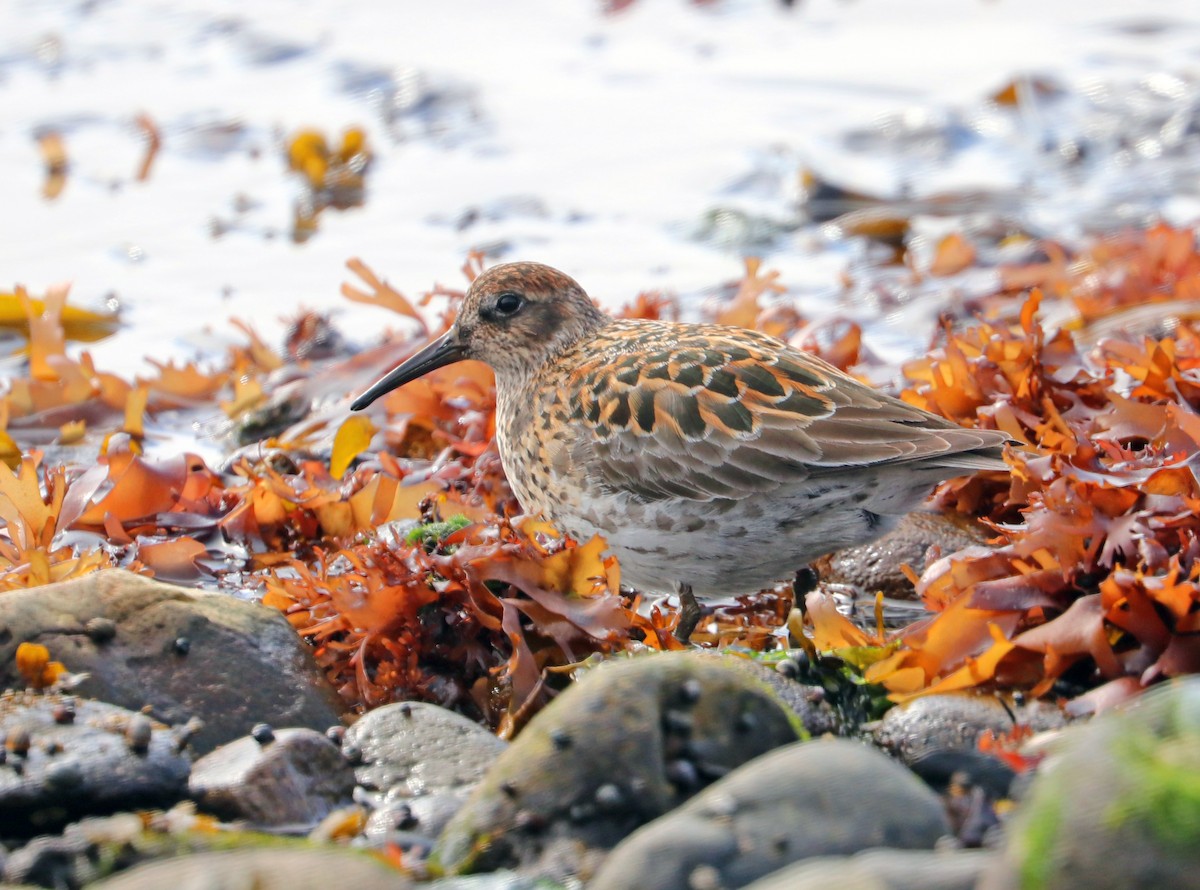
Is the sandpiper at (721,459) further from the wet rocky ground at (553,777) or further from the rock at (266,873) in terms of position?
the rock at (266,873)

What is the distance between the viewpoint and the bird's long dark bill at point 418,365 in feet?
18.0

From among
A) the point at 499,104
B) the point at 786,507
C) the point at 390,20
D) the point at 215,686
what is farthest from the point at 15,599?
the point at 390,20

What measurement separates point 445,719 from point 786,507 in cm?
128

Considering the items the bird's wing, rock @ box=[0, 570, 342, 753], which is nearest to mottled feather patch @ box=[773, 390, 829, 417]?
the bird's wing

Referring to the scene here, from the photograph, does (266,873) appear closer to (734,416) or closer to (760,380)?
(734,416)

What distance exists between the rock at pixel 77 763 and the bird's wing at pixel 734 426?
1.71m

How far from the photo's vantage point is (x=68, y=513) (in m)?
5.07

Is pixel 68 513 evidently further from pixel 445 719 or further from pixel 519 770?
pixel 519 770

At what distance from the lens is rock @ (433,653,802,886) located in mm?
3119

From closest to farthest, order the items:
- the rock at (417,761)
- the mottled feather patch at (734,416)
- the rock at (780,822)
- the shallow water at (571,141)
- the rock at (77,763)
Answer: the rock at (780,822)
the rock at (77,763)
the rock at (417,761)
the mottled feather patch at (734,416)
the shallow water at (571,141)

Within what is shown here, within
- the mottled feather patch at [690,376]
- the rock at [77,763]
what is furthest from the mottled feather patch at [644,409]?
the rock at [77,763]

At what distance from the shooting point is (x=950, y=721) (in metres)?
3.61

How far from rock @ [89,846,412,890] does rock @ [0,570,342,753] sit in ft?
3.18

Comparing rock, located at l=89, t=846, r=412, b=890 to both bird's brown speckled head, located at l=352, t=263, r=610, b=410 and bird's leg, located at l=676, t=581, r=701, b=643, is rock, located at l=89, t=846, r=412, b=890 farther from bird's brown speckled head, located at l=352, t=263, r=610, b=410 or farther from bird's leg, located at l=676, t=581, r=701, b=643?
bird's brown speckled head, located at l=352, t=263, r=610, b=410
